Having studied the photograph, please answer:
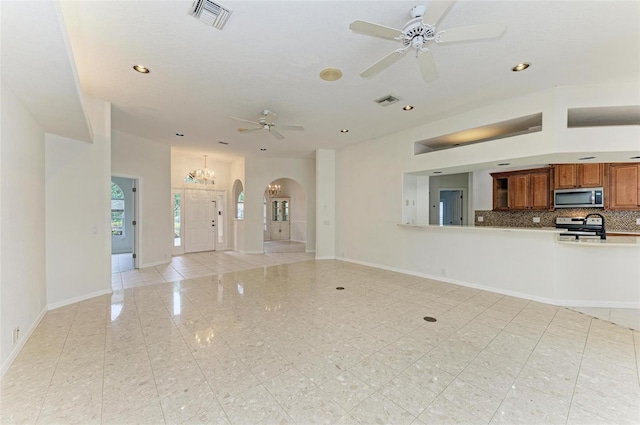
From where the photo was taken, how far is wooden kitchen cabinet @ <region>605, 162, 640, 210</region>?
491 cm

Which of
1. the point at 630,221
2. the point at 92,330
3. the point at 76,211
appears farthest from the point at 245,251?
the point at 630,221

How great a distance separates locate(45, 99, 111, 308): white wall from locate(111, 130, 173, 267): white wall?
72.3 inches

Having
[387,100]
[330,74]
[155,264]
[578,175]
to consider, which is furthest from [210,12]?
[578,175]

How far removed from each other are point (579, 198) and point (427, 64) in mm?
5369

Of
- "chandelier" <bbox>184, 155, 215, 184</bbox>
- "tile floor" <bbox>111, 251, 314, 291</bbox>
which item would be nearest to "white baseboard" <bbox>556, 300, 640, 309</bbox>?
"tile floor" <bbox>111, 251, 314, 291</bbox>

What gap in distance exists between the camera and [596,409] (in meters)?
1.79

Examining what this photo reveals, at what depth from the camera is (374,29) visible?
2.03 m

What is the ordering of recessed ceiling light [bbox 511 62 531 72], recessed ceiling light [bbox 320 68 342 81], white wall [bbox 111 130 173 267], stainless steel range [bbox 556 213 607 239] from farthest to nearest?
1. white wall [bbox 111 130 173 267]
2. stainless steel range [bbox 556 213 607 239]
3. recessed ceiling light [bbox 320 68 342 81]
4. recessed ceiling light [bbox 511 62 531 72]

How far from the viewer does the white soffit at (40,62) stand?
5.17ft

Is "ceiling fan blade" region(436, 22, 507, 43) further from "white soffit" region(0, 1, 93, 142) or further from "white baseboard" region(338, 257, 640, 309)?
"white baseboard" region(338, 257, 640, 309)

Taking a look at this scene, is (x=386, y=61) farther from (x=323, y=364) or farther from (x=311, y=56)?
(x=323, y=364)

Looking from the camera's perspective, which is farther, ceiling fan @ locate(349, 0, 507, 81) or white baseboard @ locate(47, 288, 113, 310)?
white baseboard @ locate(47, 288, 113, 310)

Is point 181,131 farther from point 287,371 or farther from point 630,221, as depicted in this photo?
point 630,221

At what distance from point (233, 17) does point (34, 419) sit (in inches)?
129
